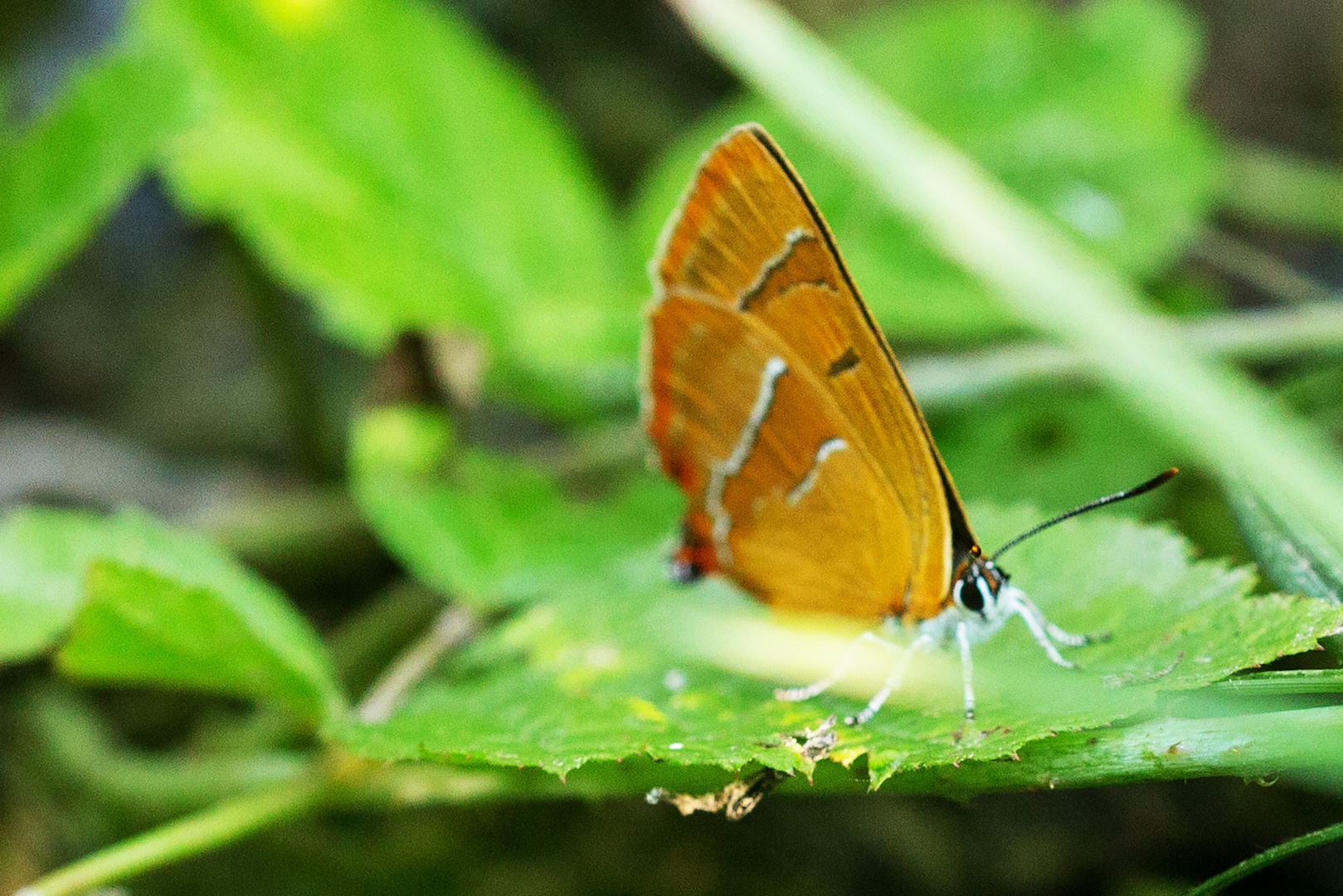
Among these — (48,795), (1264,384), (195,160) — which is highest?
(195,160)

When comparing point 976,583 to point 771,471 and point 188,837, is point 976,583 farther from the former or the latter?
point 188,837

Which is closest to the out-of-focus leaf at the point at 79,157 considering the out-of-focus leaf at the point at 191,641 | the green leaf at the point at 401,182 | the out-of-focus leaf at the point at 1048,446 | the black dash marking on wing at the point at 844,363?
the green leaf at the point at 401,182

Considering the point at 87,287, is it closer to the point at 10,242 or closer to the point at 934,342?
the point at 10,242

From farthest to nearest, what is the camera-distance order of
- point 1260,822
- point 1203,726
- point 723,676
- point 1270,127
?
point 1270,127 → point 1260,822 → point 723,676 → point 1203,726

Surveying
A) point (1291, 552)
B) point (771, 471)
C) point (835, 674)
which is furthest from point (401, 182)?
point (1291, 552)

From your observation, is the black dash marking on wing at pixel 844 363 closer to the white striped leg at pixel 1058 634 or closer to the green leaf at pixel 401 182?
the white striped leg at pixel 1058 634

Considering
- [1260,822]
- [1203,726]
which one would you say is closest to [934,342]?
[1260,822]
